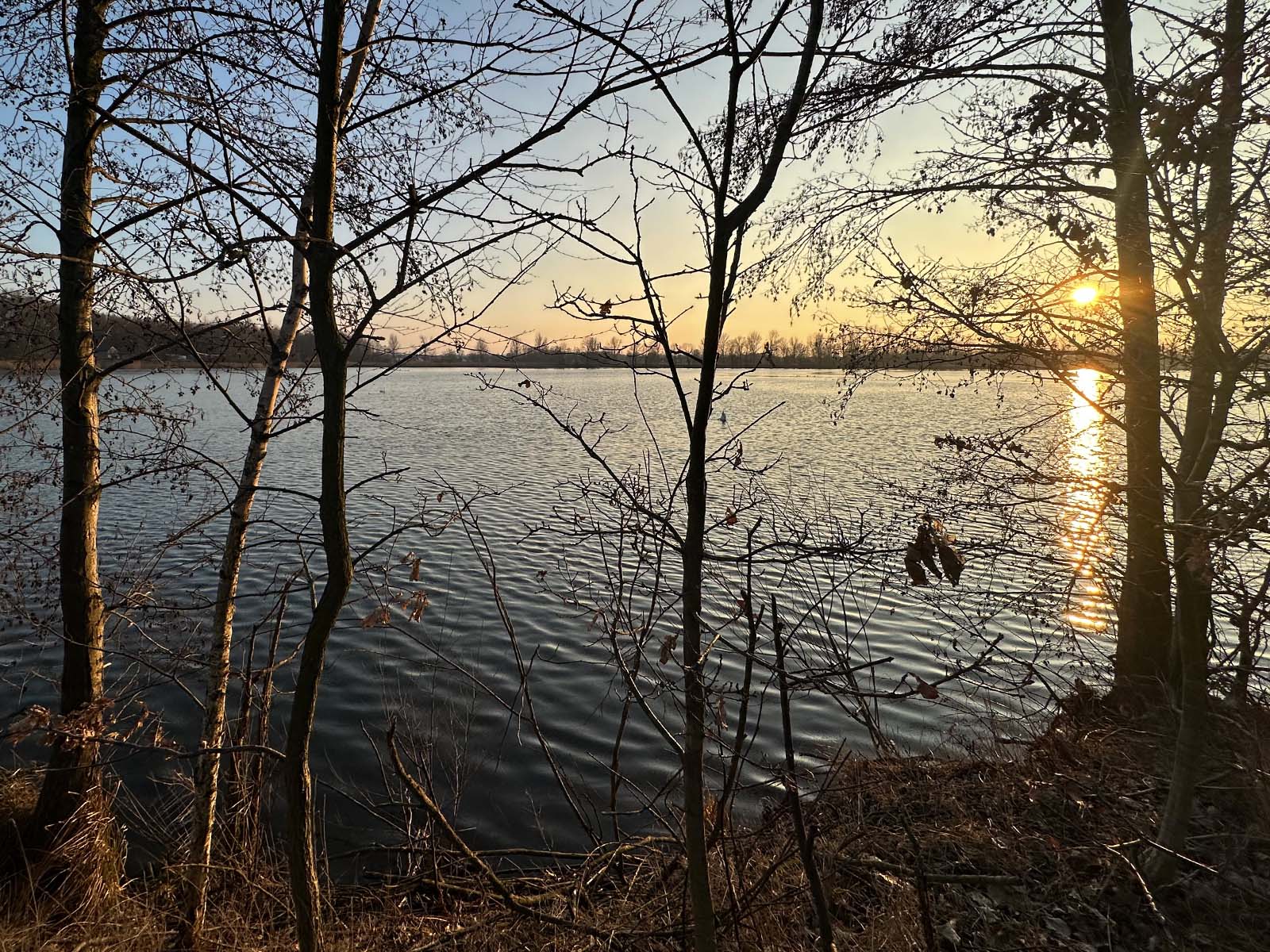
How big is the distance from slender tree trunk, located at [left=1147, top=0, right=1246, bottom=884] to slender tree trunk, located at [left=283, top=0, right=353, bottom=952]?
3.58 meters

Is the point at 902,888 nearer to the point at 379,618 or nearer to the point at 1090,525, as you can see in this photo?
the point at 1090,525

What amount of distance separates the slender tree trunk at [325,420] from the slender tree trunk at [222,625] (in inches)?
62.6

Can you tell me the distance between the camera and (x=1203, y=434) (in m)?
3.86

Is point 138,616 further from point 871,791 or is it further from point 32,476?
point 871,791

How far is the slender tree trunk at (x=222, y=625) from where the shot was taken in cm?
391

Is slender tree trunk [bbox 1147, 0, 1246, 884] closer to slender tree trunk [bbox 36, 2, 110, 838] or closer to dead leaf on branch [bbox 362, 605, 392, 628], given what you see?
dead leaf on branch [bbox 362, 605, 392, 628]

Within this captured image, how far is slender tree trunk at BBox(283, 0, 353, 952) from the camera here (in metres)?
2.38

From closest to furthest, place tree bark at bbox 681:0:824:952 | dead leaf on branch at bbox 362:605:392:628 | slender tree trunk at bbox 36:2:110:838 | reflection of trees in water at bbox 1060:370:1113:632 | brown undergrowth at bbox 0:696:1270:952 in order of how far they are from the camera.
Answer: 1. tree bark at bbox 681:0:824:952
2. dead leaf on branch at bbox 362:605:392:628
3. brown undergrowth at bbox 0:696:1270:952
4. slender tree trunk at bbox 36:2:110:838
5. reflection of trees in water at bbox 1060:370:1113:632

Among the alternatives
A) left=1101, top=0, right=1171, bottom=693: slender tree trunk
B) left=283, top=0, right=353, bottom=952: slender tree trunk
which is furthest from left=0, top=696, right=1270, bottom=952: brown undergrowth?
left=283, top=0, right=353, bottom=952: slender tree trunk

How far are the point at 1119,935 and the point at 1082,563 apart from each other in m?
2.22

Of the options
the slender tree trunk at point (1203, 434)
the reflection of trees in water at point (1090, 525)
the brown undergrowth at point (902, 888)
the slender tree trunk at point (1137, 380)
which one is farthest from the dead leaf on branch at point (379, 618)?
the reflection of trees in water at point (1090, 525)

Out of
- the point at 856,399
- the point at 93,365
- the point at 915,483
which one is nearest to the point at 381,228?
the point at 93,365

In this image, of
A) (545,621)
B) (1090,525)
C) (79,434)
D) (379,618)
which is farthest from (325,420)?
(545,621)

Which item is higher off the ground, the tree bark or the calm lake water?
the tree bark
